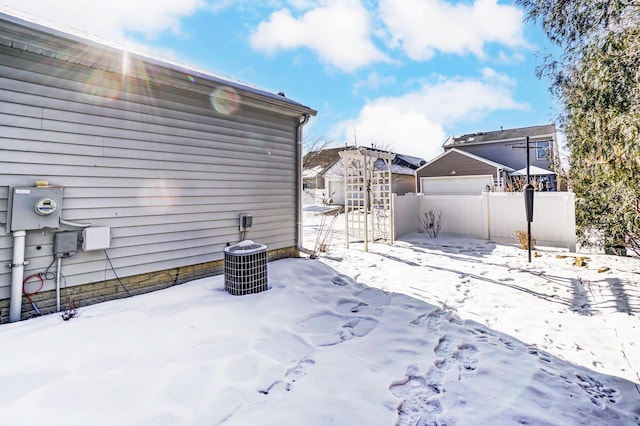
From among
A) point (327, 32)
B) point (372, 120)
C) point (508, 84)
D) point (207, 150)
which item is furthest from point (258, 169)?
point (372, 120)

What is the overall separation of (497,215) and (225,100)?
23.4 feet

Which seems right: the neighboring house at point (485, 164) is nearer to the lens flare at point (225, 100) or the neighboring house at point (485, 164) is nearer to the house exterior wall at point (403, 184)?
the house exterior wall at point (403, 184)

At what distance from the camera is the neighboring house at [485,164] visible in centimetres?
1762

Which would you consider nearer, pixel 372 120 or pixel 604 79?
pixel 604 79

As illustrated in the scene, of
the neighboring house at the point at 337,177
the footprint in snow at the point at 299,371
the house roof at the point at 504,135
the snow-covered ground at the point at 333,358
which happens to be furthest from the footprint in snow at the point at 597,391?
the house roof at the point at 504,135

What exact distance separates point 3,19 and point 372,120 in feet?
68.4

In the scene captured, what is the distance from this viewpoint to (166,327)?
9.25 feet

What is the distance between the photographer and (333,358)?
2469 mm

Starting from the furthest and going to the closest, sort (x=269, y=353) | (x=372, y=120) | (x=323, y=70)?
(x=372, y=120), (x=323, y=70), (x=269, y=353)

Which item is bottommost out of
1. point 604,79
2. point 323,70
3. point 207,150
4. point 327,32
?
point 207,150

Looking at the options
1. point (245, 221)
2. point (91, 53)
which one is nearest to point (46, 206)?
point (91, 53)

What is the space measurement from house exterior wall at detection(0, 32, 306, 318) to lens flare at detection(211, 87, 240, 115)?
74mm

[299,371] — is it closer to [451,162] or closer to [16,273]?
[16,273]

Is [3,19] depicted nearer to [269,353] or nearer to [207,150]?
[207,150]
